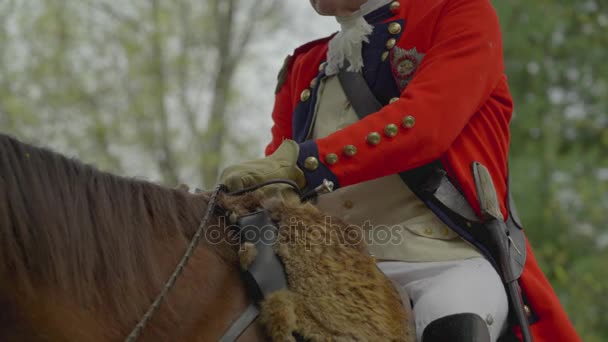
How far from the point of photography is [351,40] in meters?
2.72

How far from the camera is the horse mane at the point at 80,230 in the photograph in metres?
1.72

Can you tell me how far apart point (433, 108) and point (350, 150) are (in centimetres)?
30

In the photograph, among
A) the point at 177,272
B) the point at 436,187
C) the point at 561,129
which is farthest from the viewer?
the point at 561,129

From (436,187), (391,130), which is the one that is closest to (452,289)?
(436,187)

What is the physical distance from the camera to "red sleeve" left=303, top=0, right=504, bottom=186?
2297mm

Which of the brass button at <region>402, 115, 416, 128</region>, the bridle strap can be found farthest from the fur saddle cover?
the brass button at <region>402, 115, 416, 128</region>

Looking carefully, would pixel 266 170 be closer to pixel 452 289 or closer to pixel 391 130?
pixel 391 130

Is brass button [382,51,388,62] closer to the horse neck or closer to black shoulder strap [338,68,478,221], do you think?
black shoulder strap [338,68,478,221]

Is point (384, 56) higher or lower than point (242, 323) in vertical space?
higher

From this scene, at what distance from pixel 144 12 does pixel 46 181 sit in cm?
1322

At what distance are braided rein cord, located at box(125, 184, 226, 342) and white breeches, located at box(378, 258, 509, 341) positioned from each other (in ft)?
2.19

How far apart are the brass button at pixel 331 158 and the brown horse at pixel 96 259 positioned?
41 centimetres

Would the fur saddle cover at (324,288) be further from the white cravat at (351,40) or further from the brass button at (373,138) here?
the white cravat at (351,40)

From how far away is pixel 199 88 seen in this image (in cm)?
1438
